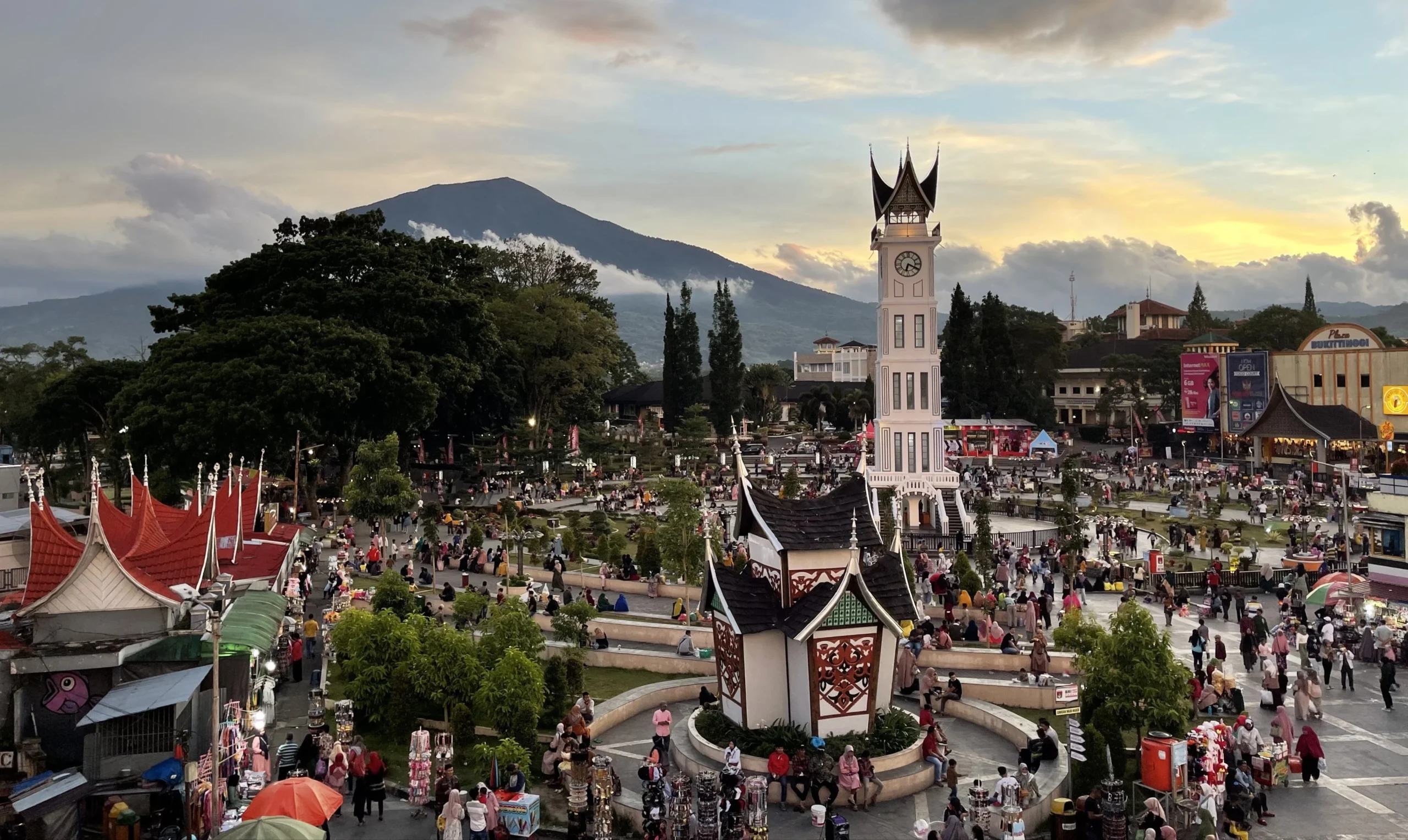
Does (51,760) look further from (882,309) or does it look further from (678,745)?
(882,309)

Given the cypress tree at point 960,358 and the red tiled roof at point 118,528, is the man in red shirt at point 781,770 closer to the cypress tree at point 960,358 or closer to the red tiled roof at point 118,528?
the red tiled roof at point 118,528

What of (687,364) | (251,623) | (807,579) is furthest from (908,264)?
(687,364)

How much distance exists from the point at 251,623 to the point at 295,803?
7623 mm

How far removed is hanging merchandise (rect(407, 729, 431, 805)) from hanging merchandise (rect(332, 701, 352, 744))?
198 centimetres

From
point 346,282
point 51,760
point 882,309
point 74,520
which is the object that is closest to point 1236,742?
point 51,760

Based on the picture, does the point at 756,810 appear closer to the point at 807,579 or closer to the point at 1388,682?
the point at 807,579

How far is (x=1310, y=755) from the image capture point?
59.7ft

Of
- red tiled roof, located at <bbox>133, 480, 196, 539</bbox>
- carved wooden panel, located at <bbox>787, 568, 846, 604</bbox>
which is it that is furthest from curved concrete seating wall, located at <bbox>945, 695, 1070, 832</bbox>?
red tiled roof, located at <bbox>133, 480, 196, 539</bbox>

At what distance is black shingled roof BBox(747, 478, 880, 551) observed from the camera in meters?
19.2

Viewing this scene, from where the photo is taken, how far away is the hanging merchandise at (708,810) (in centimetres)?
1536

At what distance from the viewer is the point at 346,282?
52500mm

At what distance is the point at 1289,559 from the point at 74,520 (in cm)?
3774

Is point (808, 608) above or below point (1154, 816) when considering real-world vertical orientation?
above

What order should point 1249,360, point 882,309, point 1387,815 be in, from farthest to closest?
point 1249,360 → point 882,309 → point 1387,815
